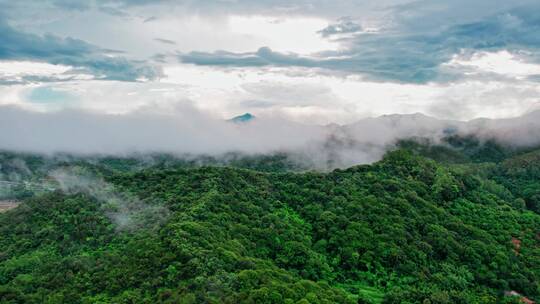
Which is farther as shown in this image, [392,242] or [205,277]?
[392,242]

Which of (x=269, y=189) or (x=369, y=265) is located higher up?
(x=269, y=189)

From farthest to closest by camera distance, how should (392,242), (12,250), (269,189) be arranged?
1. (269,189)
2. (392,242)
3. (12,250)

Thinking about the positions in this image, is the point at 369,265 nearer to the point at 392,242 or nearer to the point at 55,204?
the point at 392,242

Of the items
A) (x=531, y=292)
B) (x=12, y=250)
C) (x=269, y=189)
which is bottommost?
(x=531, y=292)

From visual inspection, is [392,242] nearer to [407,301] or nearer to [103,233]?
[407,301]

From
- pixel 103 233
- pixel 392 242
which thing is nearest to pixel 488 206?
pixel 392 242

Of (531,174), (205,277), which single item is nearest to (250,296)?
(205,277)

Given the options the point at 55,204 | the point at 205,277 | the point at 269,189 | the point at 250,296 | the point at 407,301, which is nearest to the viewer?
the point at 250,296
